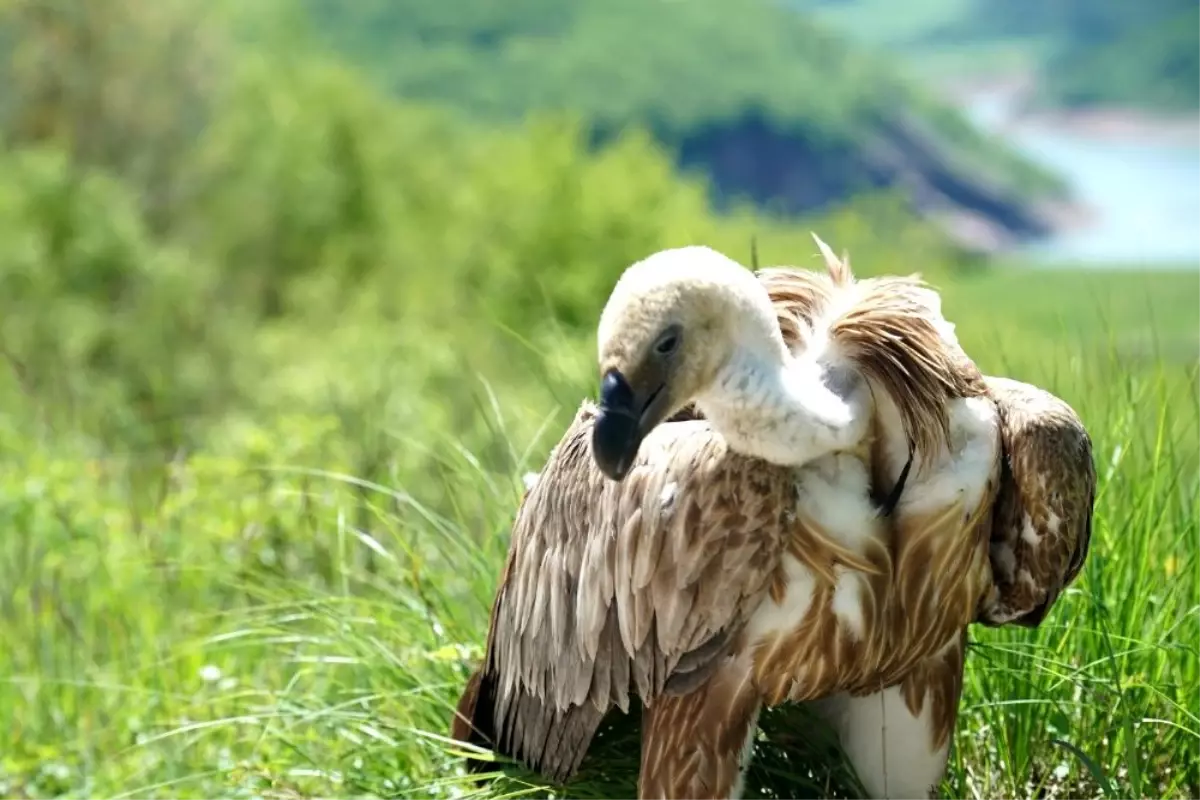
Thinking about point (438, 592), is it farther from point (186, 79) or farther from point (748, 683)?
point (186, 79)

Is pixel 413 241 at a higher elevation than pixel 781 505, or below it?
below

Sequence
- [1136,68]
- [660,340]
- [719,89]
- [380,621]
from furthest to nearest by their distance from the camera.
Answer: [719,89] → [1136,68] → [380,621] → [660,340]

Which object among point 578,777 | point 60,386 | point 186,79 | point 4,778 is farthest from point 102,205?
point 578,777

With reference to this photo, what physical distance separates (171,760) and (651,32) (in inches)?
937

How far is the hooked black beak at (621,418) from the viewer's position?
1.21 metres

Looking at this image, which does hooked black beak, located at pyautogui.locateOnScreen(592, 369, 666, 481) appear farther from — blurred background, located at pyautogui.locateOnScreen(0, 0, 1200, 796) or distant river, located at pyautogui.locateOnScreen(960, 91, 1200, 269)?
distant river, located at pyautogui.locateOnScreen(960, 91, 1200, 269)

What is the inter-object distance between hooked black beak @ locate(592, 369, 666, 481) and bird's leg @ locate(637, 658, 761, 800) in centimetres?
36

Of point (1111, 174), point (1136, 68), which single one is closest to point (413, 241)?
point (1111, 174)

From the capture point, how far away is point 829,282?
1521 mm

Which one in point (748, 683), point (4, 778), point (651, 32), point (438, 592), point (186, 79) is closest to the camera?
point (748, 683)

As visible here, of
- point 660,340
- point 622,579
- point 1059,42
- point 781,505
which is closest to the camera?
point 660,340

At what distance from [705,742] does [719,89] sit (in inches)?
912

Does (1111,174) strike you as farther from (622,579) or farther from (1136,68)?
(622,579)

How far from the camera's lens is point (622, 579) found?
4.77 ft
